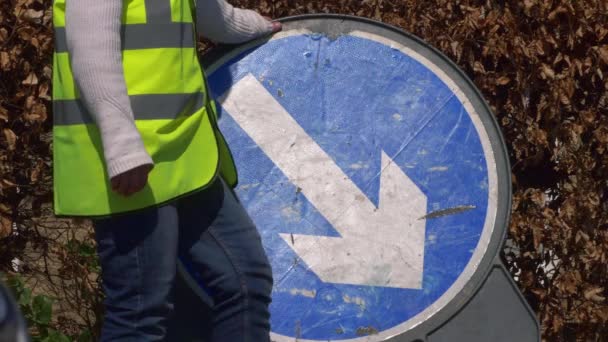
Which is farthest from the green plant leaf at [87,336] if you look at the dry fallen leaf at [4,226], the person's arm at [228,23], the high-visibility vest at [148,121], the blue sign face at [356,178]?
the person's arm at [228,23]

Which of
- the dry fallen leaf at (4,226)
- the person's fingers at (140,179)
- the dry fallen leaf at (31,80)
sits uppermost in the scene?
the person's fingers at (140,179)

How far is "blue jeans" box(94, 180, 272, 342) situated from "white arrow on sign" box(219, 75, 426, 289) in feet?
0.77

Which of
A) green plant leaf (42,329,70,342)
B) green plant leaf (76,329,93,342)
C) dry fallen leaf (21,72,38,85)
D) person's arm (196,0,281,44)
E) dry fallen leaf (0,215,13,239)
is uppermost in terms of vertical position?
person's arm (196,0,281,44)

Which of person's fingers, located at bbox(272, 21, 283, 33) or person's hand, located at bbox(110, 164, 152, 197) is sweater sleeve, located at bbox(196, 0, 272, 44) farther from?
person's hand, located at bbox(110, 164, 152, 197)

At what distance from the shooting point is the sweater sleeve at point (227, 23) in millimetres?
3322

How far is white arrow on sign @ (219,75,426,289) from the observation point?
339cm

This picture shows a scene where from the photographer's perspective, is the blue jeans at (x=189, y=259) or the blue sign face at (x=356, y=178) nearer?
the blue jeans at (x=189, y=259)

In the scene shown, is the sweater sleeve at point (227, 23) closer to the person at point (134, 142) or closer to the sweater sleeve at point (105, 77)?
the person at point (134, 142)

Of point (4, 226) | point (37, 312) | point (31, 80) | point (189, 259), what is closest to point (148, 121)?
point (189, 259)

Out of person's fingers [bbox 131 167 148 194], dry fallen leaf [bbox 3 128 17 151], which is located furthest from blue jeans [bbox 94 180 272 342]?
dry fallen leaf [bbox 3 128 17 151]

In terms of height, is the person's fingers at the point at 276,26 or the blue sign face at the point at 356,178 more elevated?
Answer: the person's fingers at the point at 276,26

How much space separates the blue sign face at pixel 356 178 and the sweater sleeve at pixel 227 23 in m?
0.06

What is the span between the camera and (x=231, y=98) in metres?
3.45

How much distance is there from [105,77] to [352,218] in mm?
888
